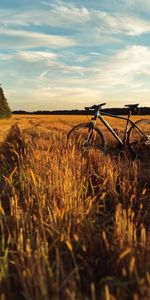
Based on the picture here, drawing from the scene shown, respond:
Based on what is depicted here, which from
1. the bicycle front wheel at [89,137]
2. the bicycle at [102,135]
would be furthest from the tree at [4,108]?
the bicycle front wheel at [89,137]

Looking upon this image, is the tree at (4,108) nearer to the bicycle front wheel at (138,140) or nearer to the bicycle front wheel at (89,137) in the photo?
A: the bicycle front wheel at (138,140)

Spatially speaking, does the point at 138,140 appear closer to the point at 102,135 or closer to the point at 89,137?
the point at 102,135

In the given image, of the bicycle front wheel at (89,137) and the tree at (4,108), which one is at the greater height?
the bicycle front wheel at (89,137)

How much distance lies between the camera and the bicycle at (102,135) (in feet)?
33.0

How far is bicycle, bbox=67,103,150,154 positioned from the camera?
33.0 feet

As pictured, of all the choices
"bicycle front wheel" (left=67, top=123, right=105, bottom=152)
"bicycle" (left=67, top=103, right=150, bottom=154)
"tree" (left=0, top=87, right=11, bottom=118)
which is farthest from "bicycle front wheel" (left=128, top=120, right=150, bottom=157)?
"tree" (left=0, top=87, right=11, bottom=118)

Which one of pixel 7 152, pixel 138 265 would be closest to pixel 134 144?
pixel 7 152

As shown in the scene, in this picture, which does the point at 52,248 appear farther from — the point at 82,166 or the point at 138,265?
the point at 82,166

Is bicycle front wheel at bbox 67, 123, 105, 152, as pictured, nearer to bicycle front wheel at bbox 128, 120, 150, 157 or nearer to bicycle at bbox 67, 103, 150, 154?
bicycle at bbox 67, 103, 150, 154

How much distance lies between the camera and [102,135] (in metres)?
10.3

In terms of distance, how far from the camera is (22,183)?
5.70m

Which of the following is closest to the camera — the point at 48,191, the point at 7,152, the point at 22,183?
the point at 48,191

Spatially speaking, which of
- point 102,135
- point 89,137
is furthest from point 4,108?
point 89,137

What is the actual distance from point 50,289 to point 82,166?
4.10 meters
